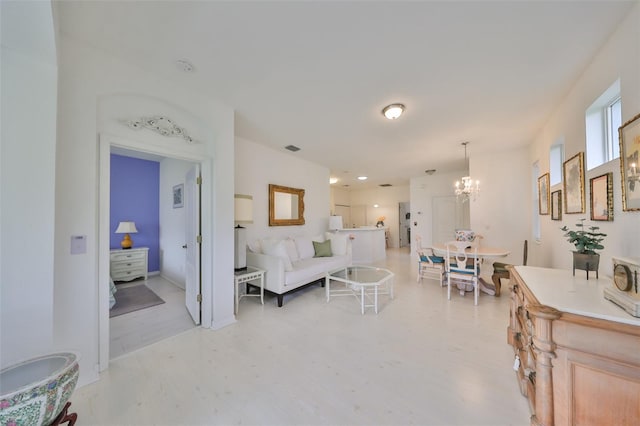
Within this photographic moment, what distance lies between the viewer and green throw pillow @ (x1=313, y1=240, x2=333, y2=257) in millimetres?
4547

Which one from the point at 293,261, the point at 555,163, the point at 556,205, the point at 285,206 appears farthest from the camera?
the point at 285,206

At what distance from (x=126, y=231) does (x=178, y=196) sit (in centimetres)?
124

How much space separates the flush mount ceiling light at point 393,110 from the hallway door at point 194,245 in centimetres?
237

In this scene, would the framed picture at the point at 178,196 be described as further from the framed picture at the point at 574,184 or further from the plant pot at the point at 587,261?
the framed picture at the point at 574,184

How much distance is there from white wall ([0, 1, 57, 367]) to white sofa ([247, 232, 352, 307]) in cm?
211

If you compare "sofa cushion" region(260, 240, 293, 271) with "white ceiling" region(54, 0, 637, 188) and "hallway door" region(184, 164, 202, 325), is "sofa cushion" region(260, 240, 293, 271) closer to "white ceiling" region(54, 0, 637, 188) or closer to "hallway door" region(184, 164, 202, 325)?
"hallway door" region(184, 164, 202, 325)

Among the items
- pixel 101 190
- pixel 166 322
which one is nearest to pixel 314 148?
pixel 101 190

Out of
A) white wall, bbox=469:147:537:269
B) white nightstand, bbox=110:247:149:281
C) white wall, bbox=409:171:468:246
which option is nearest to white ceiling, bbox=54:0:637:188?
white wall, bbox=469:147:537:269

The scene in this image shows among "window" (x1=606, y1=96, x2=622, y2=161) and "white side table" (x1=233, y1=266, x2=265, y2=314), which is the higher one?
"window" (x1=606, y1=96, x2=622, y2=161)

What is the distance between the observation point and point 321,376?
1805mm

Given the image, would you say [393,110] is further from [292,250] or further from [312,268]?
[292,250]

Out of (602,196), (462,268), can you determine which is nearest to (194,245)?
(462,268)

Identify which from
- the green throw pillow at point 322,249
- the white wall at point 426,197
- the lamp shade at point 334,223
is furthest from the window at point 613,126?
the white wall at point 426,197

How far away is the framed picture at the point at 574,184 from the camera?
6.97ft
